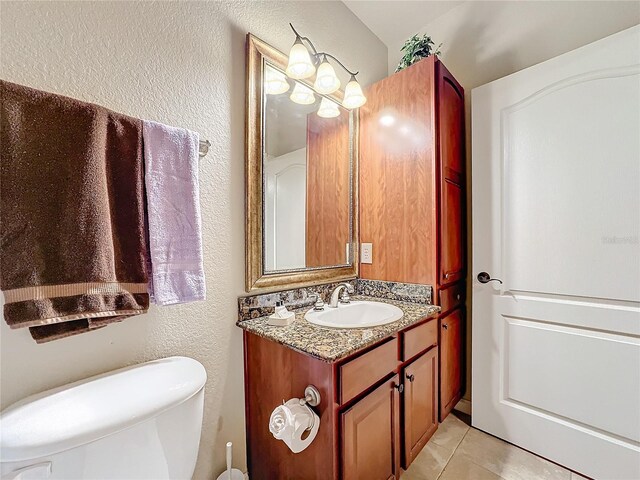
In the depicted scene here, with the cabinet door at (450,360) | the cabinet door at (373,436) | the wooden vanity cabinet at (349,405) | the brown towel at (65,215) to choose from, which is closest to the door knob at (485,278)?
the cabinet door at (450,360)

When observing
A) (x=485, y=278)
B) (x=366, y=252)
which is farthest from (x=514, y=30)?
(x=366, y=252)

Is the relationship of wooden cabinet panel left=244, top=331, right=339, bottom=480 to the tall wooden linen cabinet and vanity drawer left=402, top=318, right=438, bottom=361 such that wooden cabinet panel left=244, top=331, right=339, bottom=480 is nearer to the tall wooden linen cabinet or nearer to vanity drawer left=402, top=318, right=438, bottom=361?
vanity drawer left=402, top=318, right=438, bottom=361

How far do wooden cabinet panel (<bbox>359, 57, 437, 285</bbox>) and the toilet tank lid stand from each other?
1.15 metres

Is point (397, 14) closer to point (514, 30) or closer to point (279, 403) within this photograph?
point (514, 30)

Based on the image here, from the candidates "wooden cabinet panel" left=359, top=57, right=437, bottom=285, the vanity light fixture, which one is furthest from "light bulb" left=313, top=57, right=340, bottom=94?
"wooden cabinet panel" left=359, top=57, right=437, bottom=285

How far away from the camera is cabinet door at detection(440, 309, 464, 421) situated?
1.55 metres

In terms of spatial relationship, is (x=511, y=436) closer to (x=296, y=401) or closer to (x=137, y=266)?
(x=296, y=401)

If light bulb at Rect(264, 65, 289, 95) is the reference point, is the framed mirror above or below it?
below

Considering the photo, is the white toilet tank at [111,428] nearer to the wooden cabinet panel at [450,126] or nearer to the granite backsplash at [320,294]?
the granite backsplash at [320,294]

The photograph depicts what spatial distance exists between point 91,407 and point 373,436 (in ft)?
2.97

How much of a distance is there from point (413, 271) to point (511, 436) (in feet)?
3.39

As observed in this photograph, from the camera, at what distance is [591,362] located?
130 centimetres

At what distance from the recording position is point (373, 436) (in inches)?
41.3

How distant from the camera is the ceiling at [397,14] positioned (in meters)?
1.79
